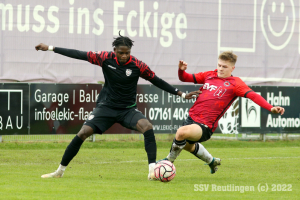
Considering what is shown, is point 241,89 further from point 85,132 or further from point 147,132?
point 85,132

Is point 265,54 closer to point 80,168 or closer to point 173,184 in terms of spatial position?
point 80,168

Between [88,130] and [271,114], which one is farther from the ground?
[88,130]

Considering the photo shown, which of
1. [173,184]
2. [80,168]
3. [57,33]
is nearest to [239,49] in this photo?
[57,33]

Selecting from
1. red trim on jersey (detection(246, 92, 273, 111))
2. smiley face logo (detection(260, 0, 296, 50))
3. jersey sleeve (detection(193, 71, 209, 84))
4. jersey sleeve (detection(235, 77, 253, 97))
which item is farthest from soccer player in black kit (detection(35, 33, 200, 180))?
smiley face logo (detection(260, 0, 296, 50))

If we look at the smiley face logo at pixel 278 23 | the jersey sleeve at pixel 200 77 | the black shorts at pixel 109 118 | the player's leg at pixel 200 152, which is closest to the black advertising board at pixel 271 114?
the smiley face logo at pixel 278 23

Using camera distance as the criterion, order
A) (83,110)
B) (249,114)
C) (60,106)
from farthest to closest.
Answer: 1. (249,114)
2. (83,110)
3. (60,106)

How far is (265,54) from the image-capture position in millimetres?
17422

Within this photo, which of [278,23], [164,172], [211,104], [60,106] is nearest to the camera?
[164,172]

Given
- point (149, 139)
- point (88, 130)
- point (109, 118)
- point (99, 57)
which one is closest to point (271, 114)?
point (149, 139)

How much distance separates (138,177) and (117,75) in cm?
162

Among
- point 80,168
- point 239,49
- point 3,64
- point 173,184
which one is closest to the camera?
point 173,184

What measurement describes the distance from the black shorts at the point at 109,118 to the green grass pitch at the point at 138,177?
31.2 inches

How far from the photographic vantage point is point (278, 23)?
17.6 m

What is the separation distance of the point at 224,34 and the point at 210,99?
32.4ft
